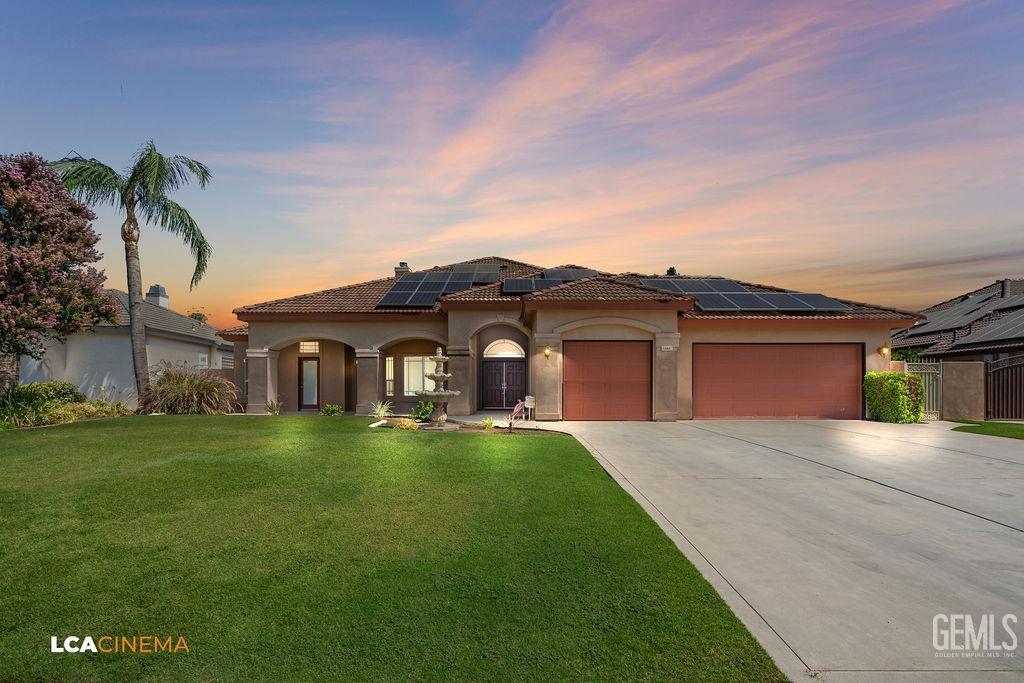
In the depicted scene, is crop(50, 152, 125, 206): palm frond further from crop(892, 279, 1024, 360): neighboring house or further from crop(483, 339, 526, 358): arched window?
crop(892, 279, 1024, 360): neighboring house

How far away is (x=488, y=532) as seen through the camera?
→ 5.16 m

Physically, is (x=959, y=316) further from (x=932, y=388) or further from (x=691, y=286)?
(x=691, y=286)

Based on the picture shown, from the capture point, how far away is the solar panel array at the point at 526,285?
18422 millimetres

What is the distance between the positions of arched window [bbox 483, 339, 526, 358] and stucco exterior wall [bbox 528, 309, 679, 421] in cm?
591

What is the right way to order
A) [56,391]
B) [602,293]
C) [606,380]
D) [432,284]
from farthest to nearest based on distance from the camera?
[432,284], [56,391], [606,380], [602,293]

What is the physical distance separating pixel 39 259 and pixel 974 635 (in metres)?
21.9

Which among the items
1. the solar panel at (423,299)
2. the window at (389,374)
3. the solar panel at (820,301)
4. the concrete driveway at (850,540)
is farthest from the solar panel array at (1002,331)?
the window at (389,374)

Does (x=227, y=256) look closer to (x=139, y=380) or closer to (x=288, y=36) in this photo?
(x=139, y=380)

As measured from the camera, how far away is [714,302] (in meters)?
17.6

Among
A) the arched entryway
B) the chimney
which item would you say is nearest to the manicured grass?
the arched entryway

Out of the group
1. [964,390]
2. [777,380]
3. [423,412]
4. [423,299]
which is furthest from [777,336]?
[423,299]

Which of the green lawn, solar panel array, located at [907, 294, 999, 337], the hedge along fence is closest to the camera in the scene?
the green lawn

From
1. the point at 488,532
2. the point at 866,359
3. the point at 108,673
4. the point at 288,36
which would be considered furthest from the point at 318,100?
the point at 866,359

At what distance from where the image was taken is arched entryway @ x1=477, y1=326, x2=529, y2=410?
22.0 metres
